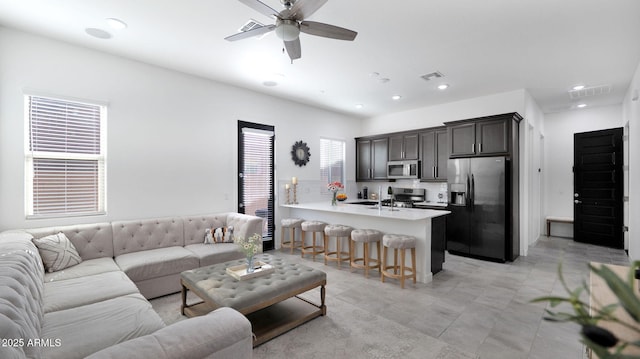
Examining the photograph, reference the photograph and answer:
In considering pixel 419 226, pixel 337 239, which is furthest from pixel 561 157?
pixel 337 239

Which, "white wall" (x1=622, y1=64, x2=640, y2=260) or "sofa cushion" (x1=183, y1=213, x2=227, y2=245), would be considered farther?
"sofa cushion" (x1=183, y1=213, x2=227, y2=245)

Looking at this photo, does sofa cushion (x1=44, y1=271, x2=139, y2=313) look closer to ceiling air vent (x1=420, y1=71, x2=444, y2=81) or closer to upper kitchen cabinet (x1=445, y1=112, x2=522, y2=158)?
ceiling air vent (x1=420, y1=71, x2=444, y2=81)

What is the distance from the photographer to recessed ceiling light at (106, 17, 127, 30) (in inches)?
116

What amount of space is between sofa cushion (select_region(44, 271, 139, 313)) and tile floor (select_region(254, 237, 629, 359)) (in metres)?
1.32

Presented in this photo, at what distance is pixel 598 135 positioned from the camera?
20.0 ft

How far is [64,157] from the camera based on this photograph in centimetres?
353

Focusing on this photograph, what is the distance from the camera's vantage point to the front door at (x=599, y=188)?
19.1ft


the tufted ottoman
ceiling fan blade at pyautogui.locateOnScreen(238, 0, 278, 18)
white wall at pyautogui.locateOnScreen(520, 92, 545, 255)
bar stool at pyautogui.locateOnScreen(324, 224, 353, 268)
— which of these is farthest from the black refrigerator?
ceiling fan blade at pyautogui.locateOnScreen(238, 0, 278, 18)

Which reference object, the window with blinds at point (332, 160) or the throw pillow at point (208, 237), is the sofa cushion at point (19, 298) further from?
the window with blinds at point (332, 160)

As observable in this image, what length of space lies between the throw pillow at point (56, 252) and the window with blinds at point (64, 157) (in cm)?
58

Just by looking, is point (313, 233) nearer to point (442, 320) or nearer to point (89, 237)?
point (442, 320)

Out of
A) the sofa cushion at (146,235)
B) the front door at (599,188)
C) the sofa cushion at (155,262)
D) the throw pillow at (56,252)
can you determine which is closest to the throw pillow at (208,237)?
the sofa cushion at (146,235)

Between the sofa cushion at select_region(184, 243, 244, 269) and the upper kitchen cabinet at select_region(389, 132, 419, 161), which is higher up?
the upper kitchen cabinet at select_region(389, 132, 419, 161)

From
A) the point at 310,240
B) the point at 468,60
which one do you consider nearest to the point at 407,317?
the point at 310,240
